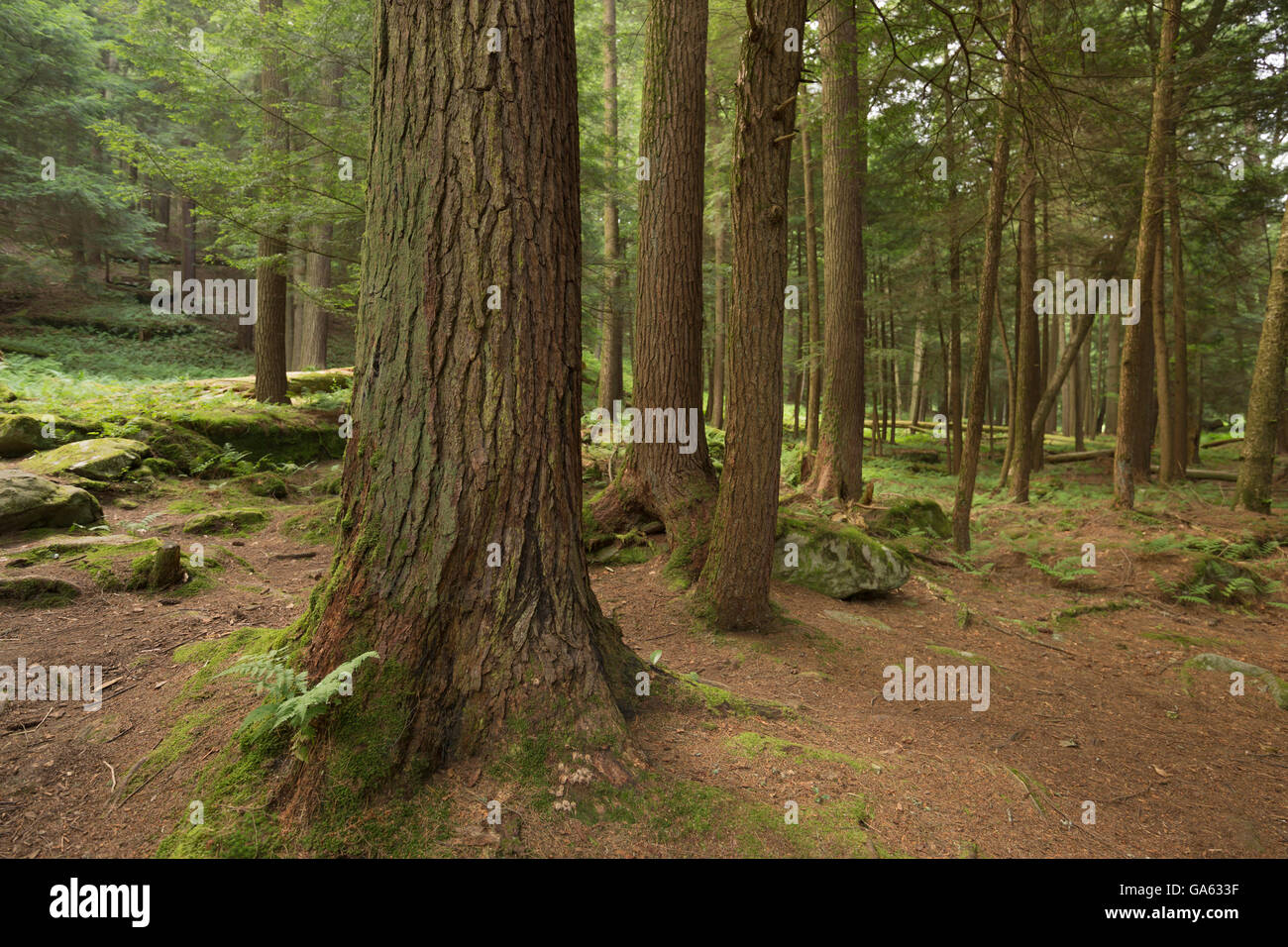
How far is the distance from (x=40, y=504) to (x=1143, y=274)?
1506 cm

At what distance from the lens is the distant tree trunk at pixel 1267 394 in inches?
363

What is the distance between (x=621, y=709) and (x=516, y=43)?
309 centimetres

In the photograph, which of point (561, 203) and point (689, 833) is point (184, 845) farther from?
point (561, 203)

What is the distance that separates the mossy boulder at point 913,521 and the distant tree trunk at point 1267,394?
4.38m

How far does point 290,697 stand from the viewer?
8.22 ft

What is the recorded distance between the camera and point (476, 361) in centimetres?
275

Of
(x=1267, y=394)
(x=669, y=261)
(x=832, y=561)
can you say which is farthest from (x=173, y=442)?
(x=1267, y=394)

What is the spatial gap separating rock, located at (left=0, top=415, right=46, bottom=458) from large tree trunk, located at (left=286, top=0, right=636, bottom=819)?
23.8 feet

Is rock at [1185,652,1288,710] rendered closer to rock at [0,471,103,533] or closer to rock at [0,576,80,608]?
rock at [0,576,80,608]

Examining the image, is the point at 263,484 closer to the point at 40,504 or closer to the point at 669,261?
the point at 40,504

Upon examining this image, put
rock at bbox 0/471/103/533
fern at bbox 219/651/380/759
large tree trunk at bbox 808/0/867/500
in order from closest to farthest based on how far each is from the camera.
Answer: fern at bbox 219/651/380/759 → rock at bbox 0/471/103/533 → large tree trunk at bbox 808/0/867/500

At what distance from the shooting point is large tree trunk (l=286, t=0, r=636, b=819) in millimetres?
2707
